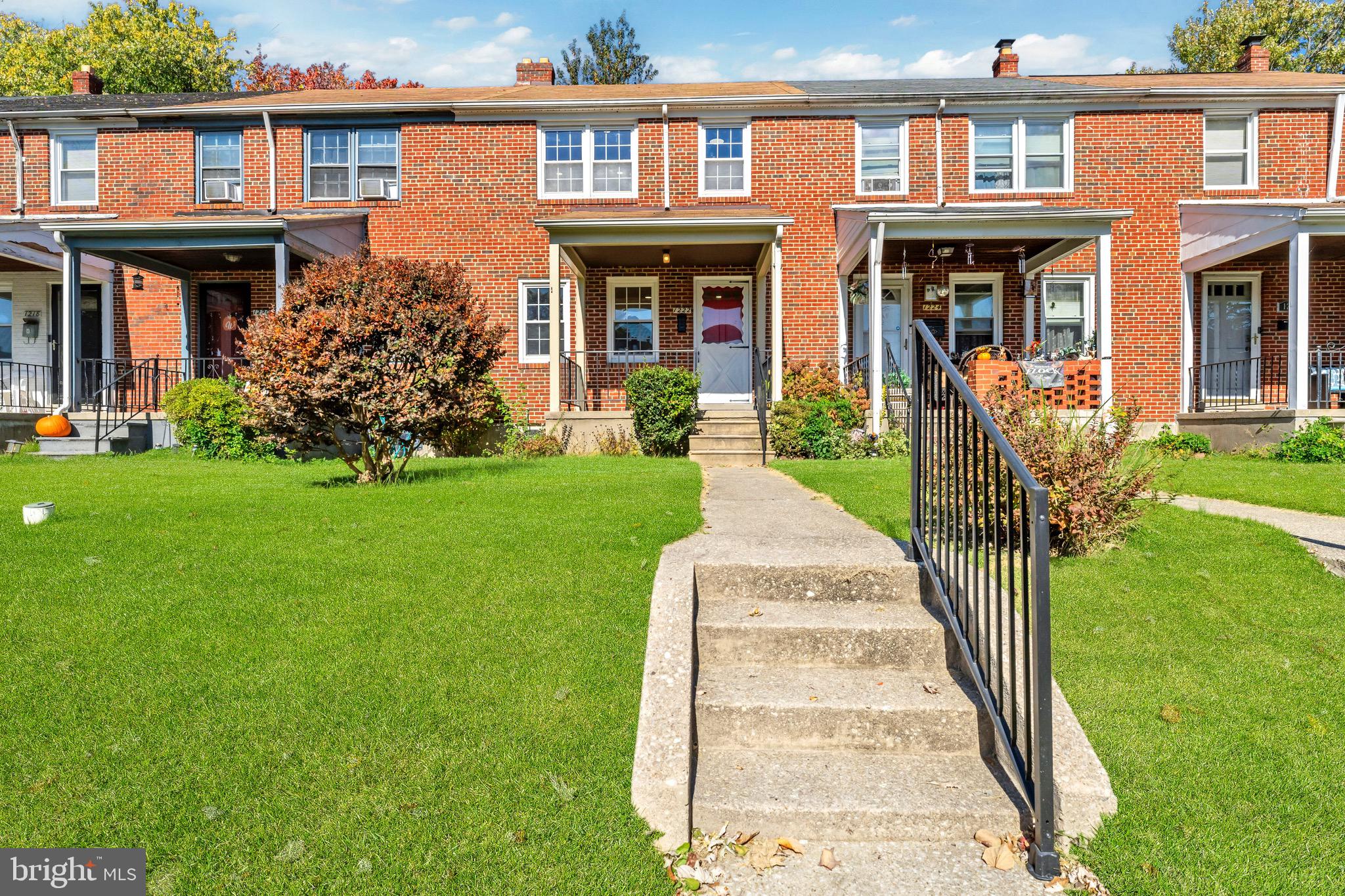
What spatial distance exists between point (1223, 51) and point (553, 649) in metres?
30.5

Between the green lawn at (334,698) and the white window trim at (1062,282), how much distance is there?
11.6m

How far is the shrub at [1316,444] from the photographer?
10.3 meters

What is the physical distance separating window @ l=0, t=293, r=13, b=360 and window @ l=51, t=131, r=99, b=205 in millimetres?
2435

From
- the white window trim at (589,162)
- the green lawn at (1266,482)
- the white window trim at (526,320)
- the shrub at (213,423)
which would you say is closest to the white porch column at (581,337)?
the white window trim at (526,320)

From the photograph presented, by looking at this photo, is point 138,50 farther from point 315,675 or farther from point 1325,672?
point 1325,672

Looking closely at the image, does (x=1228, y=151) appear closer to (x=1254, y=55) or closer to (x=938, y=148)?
(x=1254, y=55)

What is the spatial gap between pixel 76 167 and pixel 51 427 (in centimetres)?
646

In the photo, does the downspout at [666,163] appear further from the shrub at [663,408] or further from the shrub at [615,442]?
the shrub at [615,442]

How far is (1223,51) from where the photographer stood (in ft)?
79.7

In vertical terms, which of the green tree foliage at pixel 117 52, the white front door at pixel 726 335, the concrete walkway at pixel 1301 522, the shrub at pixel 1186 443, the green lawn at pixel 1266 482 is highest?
the green tree foliage at pixel 117 52

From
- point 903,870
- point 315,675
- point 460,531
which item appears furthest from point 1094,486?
point 315,675

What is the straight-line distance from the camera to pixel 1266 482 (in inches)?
314

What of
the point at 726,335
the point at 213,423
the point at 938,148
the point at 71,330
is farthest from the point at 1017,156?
the point at 71,330

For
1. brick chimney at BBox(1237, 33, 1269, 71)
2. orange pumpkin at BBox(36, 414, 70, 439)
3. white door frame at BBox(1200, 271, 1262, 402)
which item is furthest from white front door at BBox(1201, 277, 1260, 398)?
orange pumpkin at BBox(36, 414, 70, 439)
